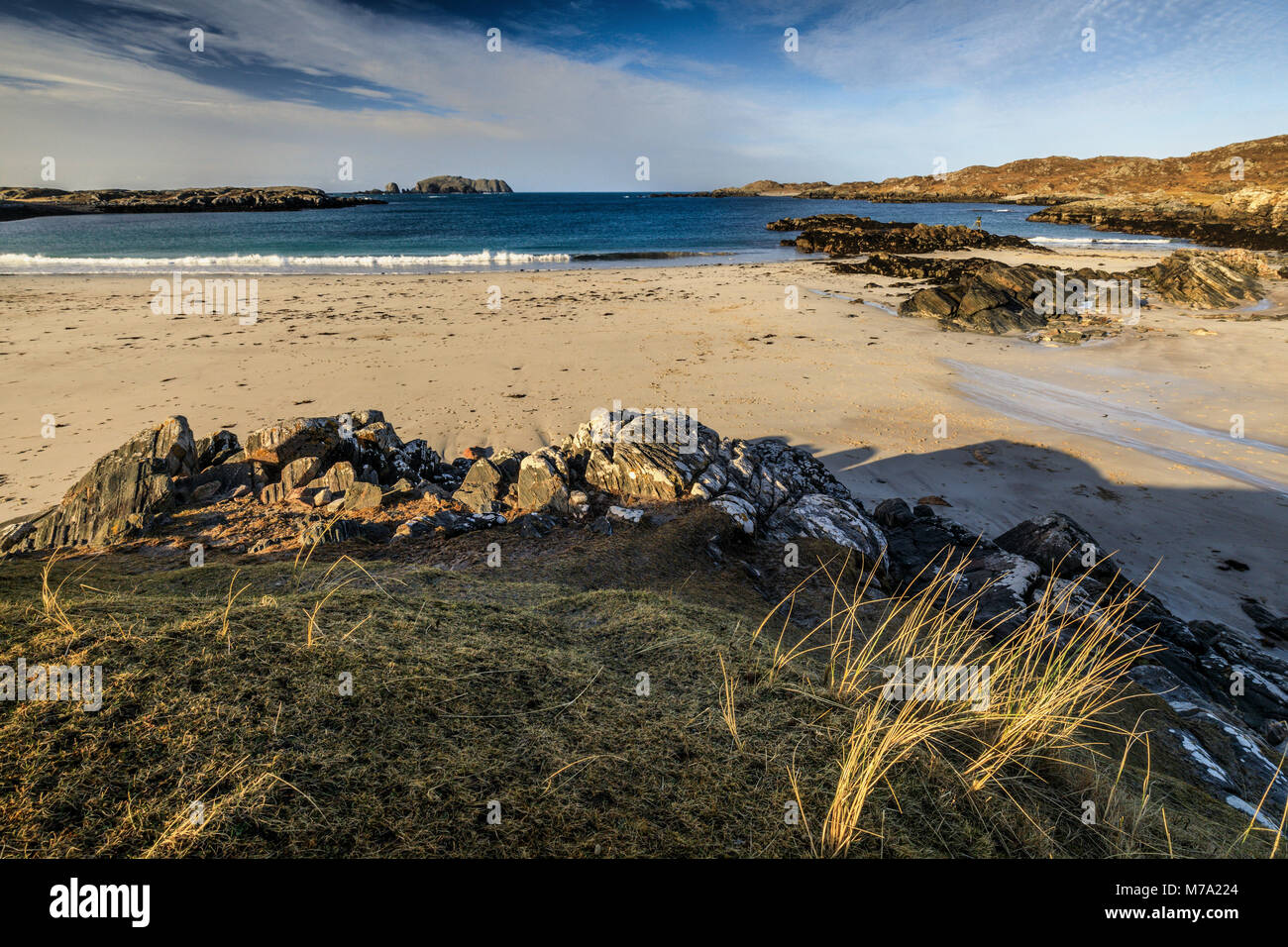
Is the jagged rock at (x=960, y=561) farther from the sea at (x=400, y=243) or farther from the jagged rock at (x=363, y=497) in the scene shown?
the sea at (x=400, y=243)

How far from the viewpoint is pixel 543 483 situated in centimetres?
727

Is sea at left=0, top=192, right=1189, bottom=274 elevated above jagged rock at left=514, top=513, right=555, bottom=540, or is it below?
above

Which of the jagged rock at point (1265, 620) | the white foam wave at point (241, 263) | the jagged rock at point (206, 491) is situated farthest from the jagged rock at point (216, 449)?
the white foam wave at point (241, 263)

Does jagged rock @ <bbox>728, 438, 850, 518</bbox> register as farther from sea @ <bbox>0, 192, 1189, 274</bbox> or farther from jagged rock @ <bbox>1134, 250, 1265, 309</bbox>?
sea @ <bbox>0, 192, 1189, 274</bbox>

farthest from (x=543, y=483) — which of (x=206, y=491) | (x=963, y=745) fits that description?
(x=963, y=745)

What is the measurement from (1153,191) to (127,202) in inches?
6405

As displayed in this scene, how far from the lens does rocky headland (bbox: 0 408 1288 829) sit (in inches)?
229

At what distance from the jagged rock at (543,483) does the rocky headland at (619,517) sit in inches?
0.7

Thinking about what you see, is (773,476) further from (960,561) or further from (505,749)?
(505,749)

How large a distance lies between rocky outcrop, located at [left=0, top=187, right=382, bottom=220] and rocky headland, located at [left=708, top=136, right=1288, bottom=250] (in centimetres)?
12107

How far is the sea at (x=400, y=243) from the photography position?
37125 millimetres

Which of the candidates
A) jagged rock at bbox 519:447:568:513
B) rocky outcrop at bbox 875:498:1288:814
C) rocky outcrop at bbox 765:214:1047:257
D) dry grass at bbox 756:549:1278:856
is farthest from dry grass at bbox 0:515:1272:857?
rocky outcrop at bbox 765:214:1047:257
